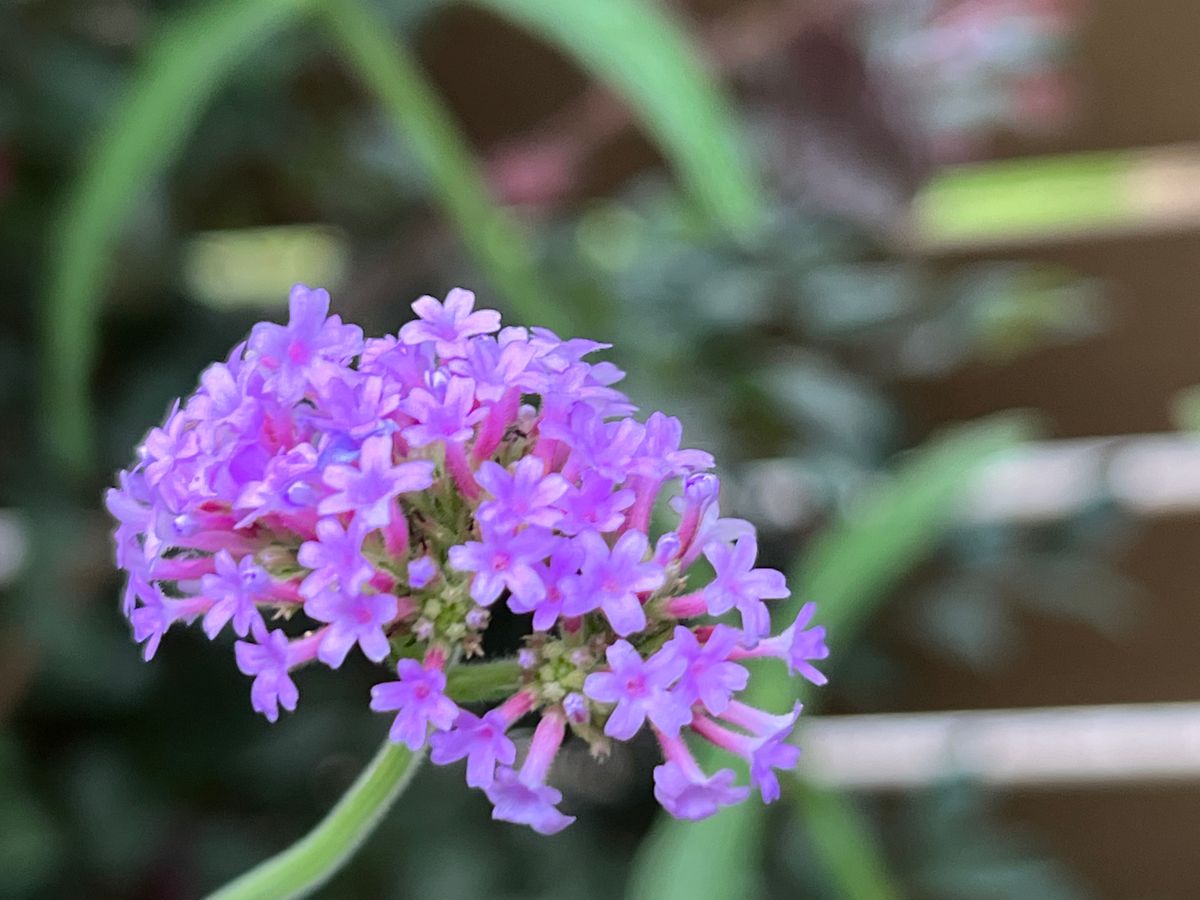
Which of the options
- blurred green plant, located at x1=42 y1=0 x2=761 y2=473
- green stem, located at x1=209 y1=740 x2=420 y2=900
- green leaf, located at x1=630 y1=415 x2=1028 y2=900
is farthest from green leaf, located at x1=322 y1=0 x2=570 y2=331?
green stem, located at x1=209 y1=740 x2=420 y2=900

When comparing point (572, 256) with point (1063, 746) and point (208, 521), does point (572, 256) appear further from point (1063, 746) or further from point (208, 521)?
point (1063, 746)

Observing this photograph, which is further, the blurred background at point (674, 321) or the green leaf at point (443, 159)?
the blurred background at point (674, 321)

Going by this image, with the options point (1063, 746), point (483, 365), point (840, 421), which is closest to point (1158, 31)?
point (840, 421)

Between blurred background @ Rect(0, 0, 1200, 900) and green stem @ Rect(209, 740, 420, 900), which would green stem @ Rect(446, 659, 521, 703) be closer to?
green stem @ Rect(209, 740, 420, 900)

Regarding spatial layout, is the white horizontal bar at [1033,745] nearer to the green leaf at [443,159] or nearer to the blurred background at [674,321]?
the blurred background at [674,321]

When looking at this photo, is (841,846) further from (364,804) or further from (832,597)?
(364,804)

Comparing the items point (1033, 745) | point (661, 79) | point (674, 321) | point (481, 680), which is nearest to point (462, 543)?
point (481, 680)

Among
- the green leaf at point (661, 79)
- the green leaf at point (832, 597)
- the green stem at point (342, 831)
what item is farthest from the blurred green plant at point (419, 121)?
A: the green stem at point (342, 831)
